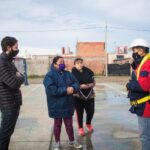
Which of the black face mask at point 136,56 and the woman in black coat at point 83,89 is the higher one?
the black face mask at point 136,56

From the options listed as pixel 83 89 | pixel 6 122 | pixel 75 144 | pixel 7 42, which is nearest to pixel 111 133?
pixel 83 89

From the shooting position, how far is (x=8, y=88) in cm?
534

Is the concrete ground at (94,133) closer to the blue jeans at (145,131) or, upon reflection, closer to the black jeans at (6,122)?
the black jeans at (6,122)

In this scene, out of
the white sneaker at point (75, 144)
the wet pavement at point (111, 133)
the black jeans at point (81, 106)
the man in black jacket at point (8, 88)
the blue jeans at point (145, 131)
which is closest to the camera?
the blue jeans at point (145, 131)

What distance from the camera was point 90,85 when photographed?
8.14 meters

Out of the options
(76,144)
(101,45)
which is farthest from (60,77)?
(101,45)

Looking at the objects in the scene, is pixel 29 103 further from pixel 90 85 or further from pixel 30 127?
pixel 90 85

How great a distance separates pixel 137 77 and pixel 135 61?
233 mm

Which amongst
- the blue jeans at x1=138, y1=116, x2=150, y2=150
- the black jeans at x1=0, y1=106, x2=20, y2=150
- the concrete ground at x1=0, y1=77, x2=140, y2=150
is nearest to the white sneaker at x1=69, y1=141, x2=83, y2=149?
the concrete ground at x1=0, y1=77, x2=140, y2=150

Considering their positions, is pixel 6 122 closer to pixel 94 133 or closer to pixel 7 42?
pixel 7 42

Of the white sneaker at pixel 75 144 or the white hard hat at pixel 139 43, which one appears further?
the white sneaker at pixel 75 144

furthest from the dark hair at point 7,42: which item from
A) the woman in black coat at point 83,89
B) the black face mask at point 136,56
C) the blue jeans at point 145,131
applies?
the woman in black coat at point 83,89

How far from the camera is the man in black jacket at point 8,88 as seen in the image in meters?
5.27

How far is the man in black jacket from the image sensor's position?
5273mm
